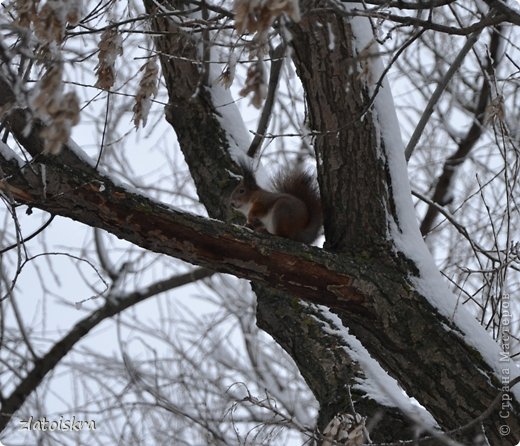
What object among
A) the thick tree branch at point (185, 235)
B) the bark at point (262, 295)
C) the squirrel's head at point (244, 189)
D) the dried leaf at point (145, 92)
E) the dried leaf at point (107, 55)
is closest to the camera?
the dried leaf at point (107, 55)

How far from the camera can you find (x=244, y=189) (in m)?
3.54

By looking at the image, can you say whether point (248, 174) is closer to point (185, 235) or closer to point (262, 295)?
point (262, 295)

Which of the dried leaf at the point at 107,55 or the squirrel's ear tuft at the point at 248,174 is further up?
the squirrel's ear tuft at the point at 248,174

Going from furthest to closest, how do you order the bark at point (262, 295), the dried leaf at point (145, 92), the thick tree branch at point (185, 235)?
the bark at point (262, 295) → the thick tree branch at point (185, 235) → the dried leaf at point (145, 92)

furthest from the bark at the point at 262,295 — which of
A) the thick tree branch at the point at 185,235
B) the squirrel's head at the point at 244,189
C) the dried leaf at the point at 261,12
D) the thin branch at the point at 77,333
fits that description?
the thin branch at the point at 77,333

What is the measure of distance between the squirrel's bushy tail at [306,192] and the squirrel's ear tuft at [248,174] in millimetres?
138

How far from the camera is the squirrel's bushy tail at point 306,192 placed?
3354 mm

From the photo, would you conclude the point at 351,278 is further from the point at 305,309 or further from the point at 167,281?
the point at 167,281

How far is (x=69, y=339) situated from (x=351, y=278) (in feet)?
8.46

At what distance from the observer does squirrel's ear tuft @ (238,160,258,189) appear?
3.56 metres

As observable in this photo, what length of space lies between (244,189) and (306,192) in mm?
267

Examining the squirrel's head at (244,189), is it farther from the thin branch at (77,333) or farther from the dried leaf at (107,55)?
the dried leaf at (107,55)

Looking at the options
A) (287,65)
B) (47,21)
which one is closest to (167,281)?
(287,65)

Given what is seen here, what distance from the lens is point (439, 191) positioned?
5.17m
